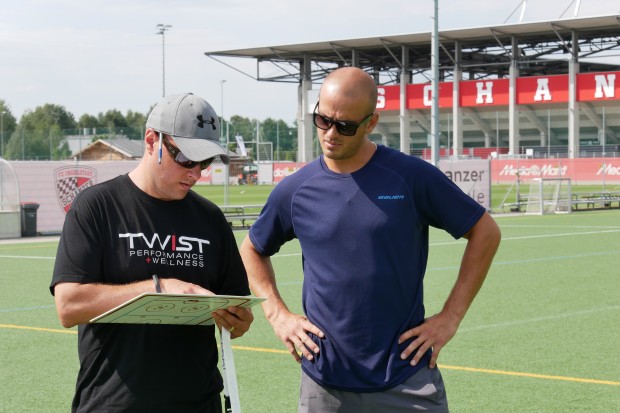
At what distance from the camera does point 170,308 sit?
3479 millimetres

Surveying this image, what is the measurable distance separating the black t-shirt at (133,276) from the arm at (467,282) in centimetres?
92

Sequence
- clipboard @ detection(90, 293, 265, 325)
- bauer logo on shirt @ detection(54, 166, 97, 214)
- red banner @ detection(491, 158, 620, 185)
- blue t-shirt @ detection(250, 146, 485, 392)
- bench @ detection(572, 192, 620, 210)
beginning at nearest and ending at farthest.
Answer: clipboard @ detection(90, 293, 265, 325) < blue t-shirt @ detection(250, 146, 485, 392) < bauer logo on shirt @ detection(54, 166, 97, 214) < bench @ detection(572, 192, 620, 210) < red banner @ detection(491, 158, 620, 185)

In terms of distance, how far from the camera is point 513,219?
33.3 m

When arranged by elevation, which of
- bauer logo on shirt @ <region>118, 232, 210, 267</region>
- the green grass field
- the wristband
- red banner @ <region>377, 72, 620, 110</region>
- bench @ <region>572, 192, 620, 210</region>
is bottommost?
the green grass field

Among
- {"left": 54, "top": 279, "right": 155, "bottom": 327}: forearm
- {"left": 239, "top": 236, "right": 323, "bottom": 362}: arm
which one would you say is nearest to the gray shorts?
{"left": 239, "top": 236, "right": 323, "bottom": 362}: arm

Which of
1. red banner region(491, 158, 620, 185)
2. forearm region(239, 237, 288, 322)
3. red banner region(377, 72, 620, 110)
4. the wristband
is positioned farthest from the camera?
red banner region(377, 72, 620, 110)

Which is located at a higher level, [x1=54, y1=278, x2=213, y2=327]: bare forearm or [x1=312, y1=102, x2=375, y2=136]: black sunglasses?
[x1=312, y1=102, x2=375, y2=136]: black sunglasses

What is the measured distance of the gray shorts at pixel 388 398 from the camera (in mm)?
4121

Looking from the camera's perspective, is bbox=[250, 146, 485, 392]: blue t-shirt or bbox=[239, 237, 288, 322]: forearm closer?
bbox=[250, 146, 485, 392]: blue t-shirt

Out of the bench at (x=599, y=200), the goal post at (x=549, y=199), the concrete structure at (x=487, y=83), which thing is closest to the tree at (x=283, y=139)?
the concrete structure at (x=487, y=83)

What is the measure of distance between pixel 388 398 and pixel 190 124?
4.18ft

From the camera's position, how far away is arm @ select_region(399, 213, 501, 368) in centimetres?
421

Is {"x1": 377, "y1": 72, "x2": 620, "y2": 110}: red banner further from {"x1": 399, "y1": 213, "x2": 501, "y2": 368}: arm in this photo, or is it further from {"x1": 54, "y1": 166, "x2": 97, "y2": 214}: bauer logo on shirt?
{"x1": 399, "y1": 213, "x2": 501, "y2": 368}: arm

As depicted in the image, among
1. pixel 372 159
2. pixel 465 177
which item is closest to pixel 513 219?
pixel 465 177
